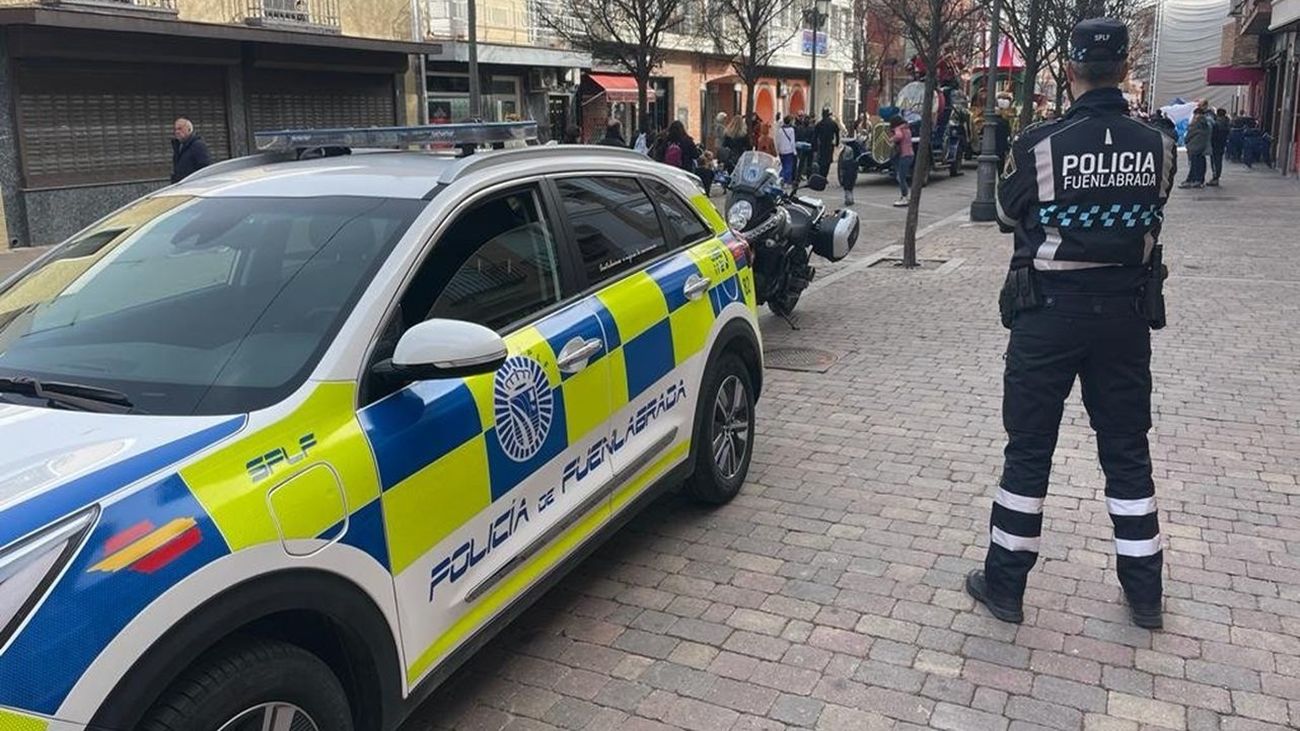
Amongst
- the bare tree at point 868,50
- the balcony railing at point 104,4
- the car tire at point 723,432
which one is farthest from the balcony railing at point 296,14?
the bare tree at point 868,50

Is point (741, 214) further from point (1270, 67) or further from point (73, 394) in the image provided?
point (1270, 67)

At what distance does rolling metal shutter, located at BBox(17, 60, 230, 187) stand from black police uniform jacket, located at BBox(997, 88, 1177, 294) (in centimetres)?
1519

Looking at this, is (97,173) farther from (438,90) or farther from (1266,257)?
(1266,257)

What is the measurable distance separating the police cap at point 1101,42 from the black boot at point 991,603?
1873mm

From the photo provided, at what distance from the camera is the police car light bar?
379cm

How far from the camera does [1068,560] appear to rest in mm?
4250

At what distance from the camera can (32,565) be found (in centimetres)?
189

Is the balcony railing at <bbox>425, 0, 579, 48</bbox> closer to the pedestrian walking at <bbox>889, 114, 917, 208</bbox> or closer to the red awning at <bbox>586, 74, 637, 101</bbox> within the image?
the red awning at <bbox>586, 74, 637, 101</bbox>

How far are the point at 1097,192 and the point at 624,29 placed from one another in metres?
22.3

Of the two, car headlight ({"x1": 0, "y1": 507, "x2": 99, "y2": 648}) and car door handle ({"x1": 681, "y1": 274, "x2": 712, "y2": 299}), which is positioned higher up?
car door handle ({"x1": 681, "y1": 274, "x2": 712, "y2": 299})

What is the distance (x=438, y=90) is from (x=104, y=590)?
2487cm

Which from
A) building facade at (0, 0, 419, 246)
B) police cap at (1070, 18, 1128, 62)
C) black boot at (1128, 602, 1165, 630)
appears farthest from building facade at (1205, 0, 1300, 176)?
black boot at (1128, 602, 1165, 630)

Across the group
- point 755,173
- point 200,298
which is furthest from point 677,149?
point 200,298

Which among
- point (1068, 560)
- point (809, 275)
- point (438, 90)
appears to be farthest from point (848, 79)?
point (1068, 560)
